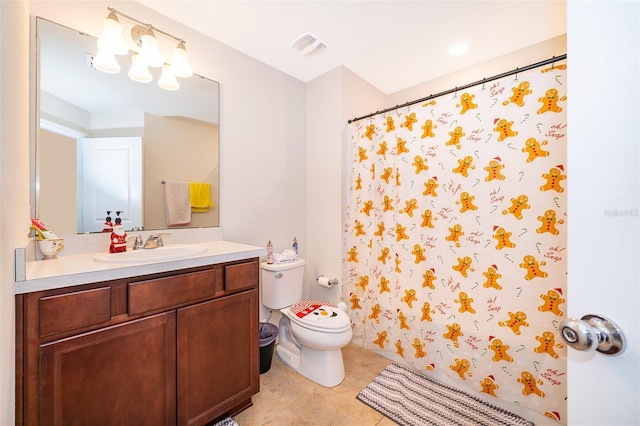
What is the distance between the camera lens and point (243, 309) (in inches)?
54.7

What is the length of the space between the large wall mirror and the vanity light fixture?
6 cm

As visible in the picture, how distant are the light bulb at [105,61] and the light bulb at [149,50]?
15cm

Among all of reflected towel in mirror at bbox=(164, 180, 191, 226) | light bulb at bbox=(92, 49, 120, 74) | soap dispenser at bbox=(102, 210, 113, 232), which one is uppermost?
light bulb at bbox=(92, 49, 120, 74)

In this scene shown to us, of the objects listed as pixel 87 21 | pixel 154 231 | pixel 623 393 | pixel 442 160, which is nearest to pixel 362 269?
pixel 442 160

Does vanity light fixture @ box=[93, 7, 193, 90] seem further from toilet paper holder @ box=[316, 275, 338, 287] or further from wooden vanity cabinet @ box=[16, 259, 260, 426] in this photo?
toilet paper holder @ box=[316, 275, 338, 287]

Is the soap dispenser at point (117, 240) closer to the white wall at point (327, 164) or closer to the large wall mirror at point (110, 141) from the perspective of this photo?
the large wall mirror at point (110, 141)

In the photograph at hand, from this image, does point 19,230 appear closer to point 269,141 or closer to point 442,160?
point 269,141

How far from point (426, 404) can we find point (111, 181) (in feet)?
7.40

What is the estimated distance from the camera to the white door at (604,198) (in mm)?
442

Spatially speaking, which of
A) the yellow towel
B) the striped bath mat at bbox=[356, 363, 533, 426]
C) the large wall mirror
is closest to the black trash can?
the striped bath mat at bbox=[356, 363, 533, 426]

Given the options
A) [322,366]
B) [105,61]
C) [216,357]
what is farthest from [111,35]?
[322,366]

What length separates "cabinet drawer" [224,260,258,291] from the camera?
4.32 feet

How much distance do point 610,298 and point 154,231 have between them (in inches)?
75.1

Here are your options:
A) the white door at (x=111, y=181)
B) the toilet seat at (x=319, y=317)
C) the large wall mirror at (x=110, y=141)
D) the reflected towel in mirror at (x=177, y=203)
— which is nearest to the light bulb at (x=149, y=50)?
the large wall mirror at (x=110, y=141)
